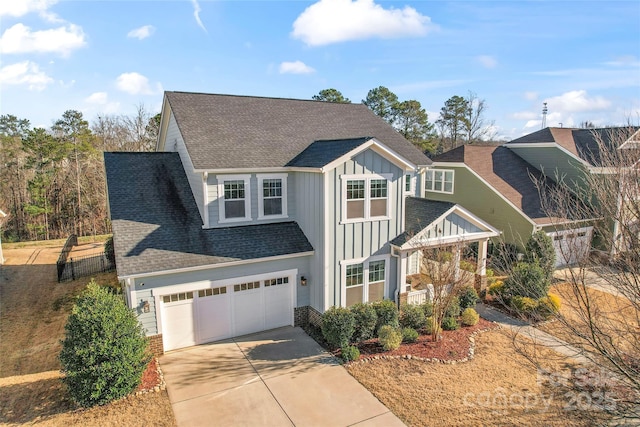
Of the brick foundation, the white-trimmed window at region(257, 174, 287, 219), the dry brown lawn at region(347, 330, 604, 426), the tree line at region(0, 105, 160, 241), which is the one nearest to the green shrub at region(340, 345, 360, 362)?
the dry brown lawn at region(347, 330, 604, 426)

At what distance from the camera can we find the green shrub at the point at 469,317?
518 inches

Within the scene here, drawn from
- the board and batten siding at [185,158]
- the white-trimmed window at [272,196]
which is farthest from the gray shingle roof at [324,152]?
the board and batten siding at [185,158]

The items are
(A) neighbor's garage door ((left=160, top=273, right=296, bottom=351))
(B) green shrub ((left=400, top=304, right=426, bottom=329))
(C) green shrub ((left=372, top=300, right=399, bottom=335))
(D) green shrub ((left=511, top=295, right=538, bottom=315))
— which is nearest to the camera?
(A) neighbor's garage door ((left=160, top=273, right=296, bottom=351))

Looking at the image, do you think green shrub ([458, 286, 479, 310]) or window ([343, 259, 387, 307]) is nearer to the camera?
window ([343, 259, 387, 307])

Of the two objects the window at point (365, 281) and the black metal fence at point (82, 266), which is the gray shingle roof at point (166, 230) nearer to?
the window at point (365, 281)

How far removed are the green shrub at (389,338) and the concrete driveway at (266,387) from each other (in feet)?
5.43

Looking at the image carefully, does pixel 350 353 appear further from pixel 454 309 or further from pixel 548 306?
pixel 548 306

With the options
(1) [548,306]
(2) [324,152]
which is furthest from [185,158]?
(1) [548,306]

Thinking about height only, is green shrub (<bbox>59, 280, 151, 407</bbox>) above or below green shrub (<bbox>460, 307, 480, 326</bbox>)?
above

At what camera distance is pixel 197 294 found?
11688 mm

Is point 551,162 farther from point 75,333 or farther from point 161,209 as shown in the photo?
point 75,333

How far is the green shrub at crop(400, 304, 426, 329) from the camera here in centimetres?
1281

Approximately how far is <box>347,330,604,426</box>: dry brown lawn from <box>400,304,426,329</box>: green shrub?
2.04 m

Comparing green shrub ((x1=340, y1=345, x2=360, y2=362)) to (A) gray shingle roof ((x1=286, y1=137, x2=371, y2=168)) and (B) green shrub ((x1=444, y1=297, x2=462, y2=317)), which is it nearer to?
(B) green shrub ((x1=444, y1=297, x2=462, y2=317))
